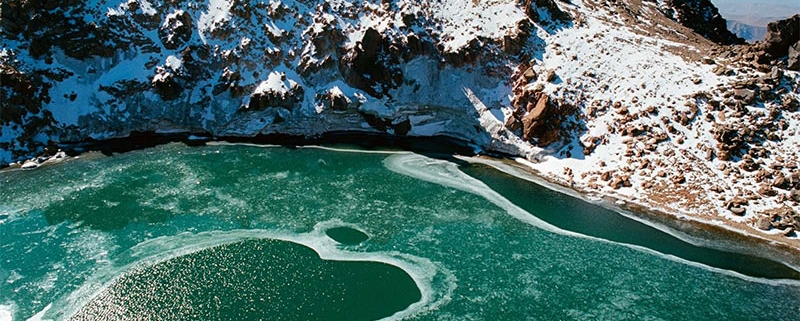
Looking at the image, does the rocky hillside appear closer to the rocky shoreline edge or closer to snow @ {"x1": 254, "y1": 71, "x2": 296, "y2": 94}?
snow @ {"x1": 254, "y1": 71, "x2": 296, "y2": 94}

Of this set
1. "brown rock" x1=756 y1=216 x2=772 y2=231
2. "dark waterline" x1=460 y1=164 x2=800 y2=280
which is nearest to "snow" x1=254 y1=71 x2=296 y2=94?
"dark waterline" x1=460 y1=164 x2=800 y2=280

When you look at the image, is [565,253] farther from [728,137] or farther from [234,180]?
[234,180]

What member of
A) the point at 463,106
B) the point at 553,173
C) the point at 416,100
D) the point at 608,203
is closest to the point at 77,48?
the point at 416,100

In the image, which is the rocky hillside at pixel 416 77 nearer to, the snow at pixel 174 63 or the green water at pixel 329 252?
the snow at pixel 174 63

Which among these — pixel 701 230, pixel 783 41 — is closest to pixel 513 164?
pixel 701 230

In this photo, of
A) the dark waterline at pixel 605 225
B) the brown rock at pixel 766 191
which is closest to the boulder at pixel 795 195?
the brown rock at pixel 766 191

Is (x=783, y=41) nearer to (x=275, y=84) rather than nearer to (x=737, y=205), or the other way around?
(x=737, y=205)
